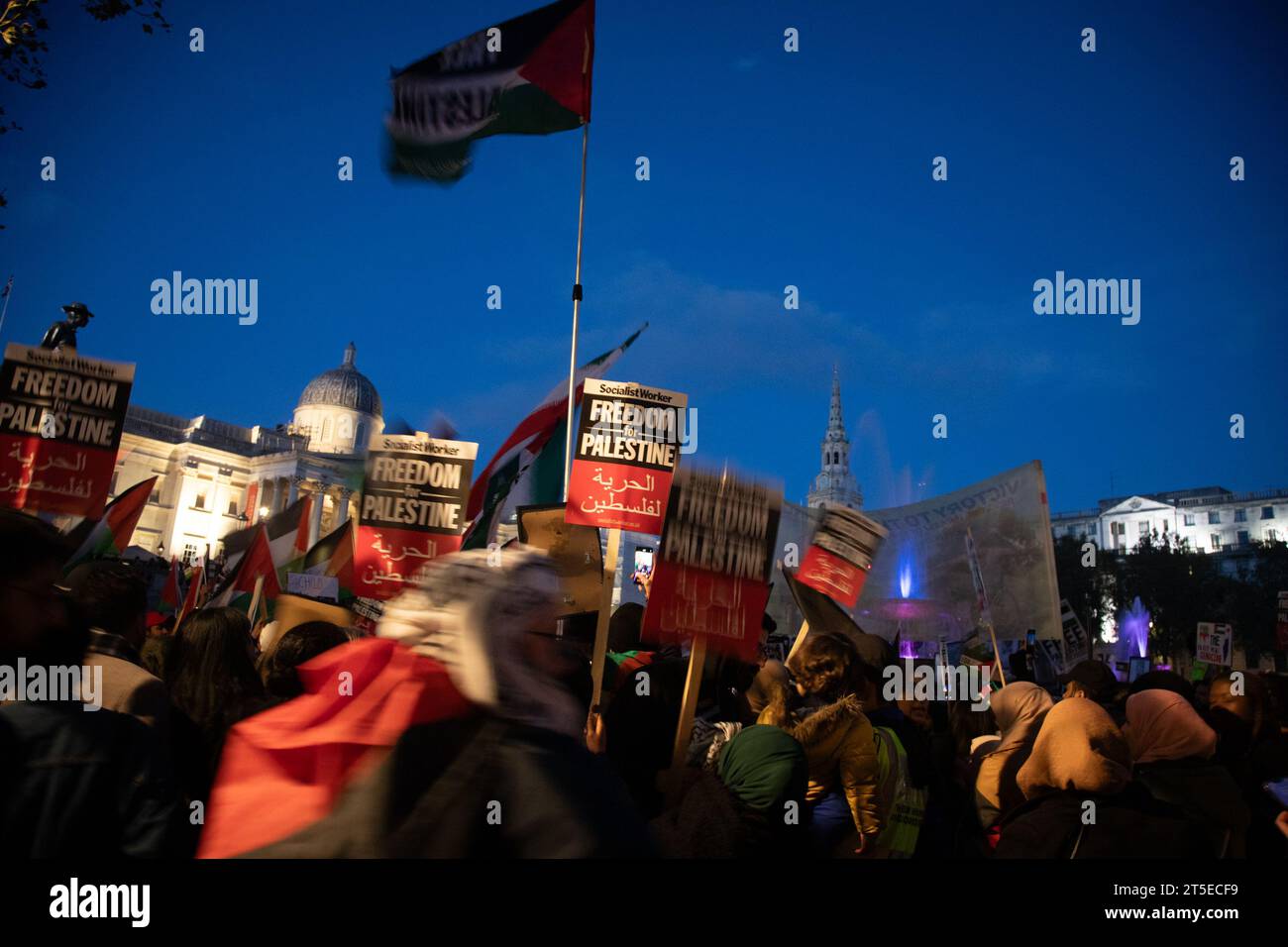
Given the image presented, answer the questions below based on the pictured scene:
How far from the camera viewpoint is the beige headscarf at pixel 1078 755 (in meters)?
2.97

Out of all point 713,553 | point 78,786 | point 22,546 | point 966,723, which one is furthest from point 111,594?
point 966,723

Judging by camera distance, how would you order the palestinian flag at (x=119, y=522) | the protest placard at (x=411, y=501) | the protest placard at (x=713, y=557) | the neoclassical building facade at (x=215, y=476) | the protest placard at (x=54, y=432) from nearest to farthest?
1. the protest placard at (x=713, y=557)
2. the protest placard at (x=54, y=432)
3. the protest placard at (x=411, y=501)
4. the palestinian flag at (x=119, y=522)
5. the neoclassical building facade at (x=215, y=476)

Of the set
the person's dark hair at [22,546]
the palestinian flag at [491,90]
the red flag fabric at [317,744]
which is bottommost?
the red flag fabric at [317,744]

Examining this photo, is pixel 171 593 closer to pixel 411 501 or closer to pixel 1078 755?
pixel 411 501

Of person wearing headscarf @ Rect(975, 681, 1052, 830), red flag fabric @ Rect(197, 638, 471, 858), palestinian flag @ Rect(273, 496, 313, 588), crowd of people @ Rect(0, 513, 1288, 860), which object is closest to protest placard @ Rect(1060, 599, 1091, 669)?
crowd of people @ Rect(0, 513, 1288, 860)

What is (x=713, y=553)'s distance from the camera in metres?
5.43

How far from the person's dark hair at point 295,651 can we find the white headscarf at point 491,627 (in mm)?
1853

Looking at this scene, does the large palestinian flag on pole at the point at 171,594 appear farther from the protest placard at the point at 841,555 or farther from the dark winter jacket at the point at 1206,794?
the dark winter jacket at the point at 1206,794

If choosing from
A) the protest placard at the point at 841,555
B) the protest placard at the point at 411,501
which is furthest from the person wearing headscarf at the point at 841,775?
the protest placard at the point at 411,501

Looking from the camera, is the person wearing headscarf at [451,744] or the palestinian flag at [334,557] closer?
the person wearing headscarf at [451,744]

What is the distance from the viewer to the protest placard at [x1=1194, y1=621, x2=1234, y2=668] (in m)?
10.6

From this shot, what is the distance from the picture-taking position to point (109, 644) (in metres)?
2.88
